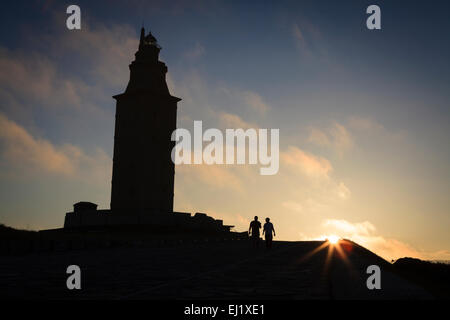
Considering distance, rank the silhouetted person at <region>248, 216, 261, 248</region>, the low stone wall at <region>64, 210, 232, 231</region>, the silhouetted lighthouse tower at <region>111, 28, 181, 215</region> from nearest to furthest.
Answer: the silhouetted person at <region>248, 216, 261, 248</region>
the low stone wall at <region>64, 210, 232, 231</region>
the silhouetted lighthouse tower at <region>111, 28, 181, 215</region>

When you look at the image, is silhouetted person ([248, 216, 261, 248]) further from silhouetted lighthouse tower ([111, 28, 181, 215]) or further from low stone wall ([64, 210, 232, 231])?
silhouetted lighthouse tower ([111, 28, 181, 215])

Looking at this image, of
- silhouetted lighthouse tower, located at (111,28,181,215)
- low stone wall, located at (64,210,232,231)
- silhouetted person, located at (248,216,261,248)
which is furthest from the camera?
silhouetted lighthouse tower, located at (111,28,181,215)

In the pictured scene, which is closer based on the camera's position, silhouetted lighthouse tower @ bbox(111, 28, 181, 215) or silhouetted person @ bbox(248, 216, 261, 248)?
silhouetted person @ bbox(248, 216, 261, 248)

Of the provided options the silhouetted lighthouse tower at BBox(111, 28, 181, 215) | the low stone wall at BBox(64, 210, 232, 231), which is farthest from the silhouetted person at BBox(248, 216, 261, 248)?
the silhouetted lighthouse tower at BBox(111, 28, 181, 215)

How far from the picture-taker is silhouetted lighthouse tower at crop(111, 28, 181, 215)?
62.8 meters

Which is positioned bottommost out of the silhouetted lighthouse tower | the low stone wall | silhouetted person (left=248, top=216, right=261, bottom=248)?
silhouetted person (left=248, top=216, right=261, bottom=248)

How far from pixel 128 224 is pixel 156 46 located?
998 inches

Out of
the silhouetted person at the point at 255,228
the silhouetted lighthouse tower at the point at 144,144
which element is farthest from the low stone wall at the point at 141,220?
the silhouetted person at the point at 255,228

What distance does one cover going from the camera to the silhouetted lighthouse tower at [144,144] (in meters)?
62.8

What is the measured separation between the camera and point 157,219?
5516 cm

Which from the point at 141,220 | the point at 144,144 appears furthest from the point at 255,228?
the point at 144,144

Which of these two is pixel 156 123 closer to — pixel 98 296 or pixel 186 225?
pixel 186 225

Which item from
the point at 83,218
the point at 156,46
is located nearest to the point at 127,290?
the point at 83,218

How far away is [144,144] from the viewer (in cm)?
6325
